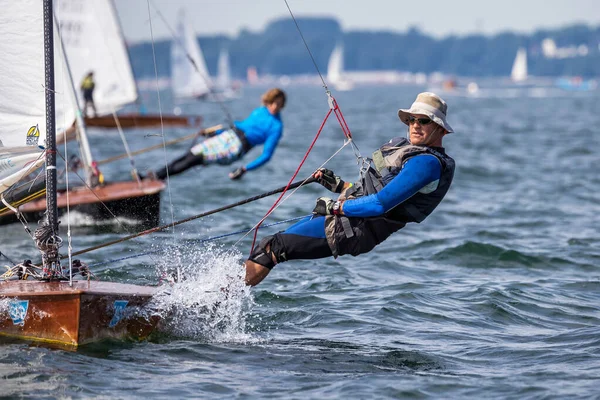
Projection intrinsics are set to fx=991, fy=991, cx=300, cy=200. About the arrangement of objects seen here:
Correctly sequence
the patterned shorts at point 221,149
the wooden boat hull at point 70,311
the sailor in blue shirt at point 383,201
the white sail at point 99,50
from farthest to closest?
1. the white sail at point 99,50
2. the patterned shorts at point 221,149
3. the sailor in blue shirt at point 383,201
4. the wooden boat hull at point 70,311

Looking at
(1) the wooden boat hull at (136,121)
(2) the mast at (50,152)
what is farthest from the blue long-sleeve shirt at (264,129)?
(1) the wooden boat hull at (136,121)

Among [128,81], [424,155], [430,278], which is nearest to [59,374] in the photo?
[424,155]

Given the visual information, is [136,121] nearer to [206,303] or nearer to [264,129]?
[264,129]

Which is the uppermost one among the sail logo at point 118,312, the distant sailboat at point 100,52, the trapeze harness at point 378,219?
the distant sailboat at point 100,52

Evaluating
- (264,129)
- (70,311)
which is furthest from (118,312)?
(264,129)

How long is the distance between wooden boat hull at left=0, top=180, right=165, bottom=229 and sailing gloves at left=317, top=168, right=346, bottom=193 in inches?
154

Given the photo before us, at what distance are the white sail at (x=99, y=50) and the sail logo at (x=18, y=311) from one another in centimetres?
1002

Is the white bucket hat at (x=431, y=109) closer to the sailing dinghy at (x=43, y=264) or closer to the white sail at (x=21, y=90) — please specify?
the sailing dinghy at (x=43, y=264)

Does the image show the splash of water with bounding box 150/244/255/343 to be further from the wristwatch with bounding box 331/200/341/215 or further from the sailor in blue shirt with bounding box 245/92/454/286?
the wristwatch with bounding box 331/200/341/215

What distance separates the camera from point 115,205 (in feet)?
30.5

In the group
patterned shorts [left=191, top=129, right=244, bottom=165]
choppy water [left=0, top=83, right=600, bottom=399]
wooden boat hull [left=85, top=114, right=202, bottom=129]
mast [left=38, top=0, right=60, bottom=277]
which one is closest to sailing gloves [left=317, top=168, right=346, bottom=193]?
choppy water [left=0, top=83, right=600, bottom=399]

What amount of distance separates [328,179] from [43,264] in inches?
67.1

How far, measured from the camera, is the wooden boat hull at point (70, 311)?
520 cm

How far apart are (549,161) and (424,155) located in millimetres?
14328
